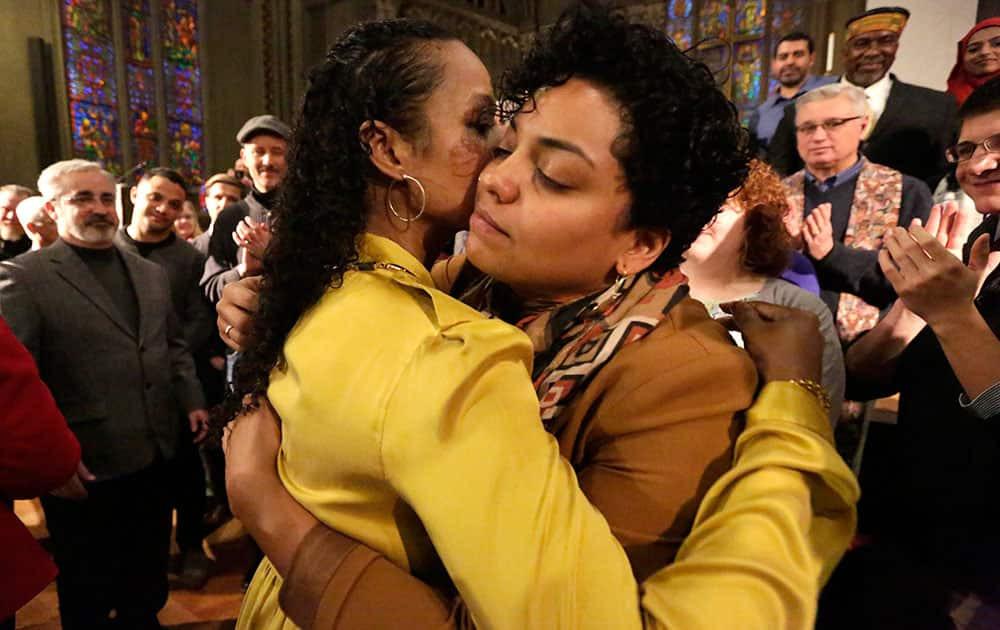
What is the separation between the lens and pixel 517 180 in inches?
38.1

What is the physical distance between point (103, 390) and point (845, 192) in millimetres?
3261

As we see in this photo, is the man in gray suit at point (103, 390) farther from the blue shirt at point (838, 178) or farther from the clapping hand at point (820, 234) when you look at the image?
the blue shirt at point (838, 178)

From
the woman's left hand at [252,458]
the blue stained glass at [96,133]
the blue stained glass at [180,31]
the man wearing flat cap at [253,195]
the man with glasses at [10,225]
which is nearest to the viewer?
the woman's left hand at [252,458]

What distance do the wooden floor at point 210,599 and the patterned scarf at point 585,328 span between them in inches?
110

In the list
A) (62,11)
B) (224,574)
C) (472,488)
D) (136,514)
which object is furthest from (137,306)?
(62,11)

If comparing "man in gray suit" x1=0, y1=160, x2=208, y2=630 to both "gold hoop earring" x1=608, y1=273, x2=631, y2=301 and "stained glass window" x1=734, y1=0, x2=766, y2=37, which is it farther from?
"stained glass window" x1=734, y1=0, x2=766, y2=37

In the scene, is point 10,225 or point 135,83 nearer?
point 10,225

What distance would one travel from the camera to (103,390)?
264cm

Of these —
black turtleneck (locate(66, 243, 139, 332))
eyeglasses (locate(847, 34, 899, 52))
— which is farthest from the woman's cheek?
eyeglasses (locate(847, 34, 899, 52))

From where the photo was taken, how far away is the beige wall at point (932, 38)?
16.5ft

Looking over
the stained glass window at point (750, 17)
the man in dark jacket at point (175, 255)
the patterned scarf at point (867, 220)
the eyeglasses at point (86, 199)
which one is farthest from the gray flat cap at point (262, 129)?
the stained glass window at point (750, 17)

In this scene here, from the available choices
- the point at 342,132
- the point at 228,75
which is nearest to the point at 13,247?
the point at 342,132

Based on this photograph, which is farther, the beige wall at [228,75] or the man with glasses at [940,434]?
the beige wall at [228,75]

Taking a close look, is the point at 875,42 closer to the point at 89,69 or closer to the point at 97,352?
the point at 97,352
